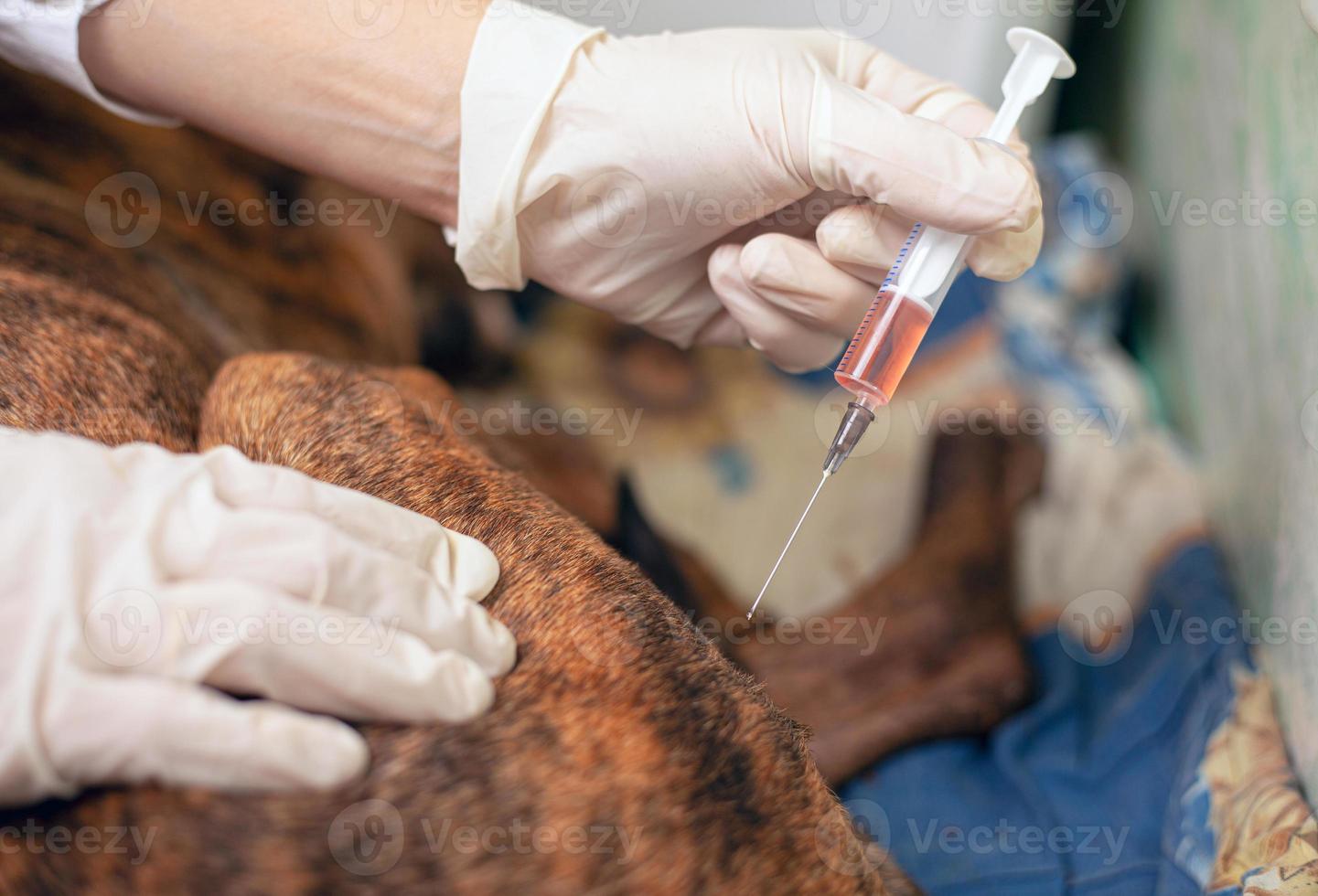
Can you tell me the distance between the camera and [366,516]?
2.62 ft

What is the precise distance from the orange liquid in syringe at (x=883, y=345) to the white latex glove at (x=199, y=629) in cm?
45

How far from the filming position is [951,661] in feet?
5.08

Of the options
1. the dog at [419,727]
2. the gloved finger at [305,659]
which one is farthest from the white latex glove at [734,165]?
the gloved finger at [305,659]

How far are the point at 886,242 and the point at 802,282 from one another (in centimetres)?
10

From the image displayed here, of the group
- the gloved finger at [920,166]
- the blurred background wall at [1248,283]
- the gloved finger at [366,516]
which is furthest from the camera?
the blurred background wall at [1248,283]

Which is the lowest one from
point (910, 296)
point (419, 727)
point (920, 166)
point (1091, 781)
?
point (1091, 781)

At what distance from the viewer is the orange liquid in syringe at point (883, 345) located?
99 centimetres

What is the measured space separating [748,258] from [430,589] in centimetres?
52

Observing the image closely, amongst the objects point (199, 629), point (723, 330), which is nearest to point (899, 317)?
point (723, 330)

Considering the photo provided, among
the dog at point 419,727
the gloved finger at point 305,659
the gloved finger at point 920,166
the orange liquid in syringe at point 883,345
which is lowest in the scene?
the dog at point 419,727

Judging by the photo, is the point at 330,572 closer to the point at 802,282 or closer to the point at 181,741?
the point at 181,741

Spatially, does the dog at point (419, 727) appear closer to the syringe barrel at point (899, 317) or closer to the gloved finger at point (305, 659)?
the gloved finger at point (305, 659)

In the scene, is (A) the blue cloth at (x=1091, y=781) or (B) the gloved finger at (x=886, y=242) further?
(A) the blue cloth at (x=1091, y=781)

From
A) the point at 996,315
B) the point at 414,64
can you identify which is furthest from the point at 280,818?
the point at 996,315
